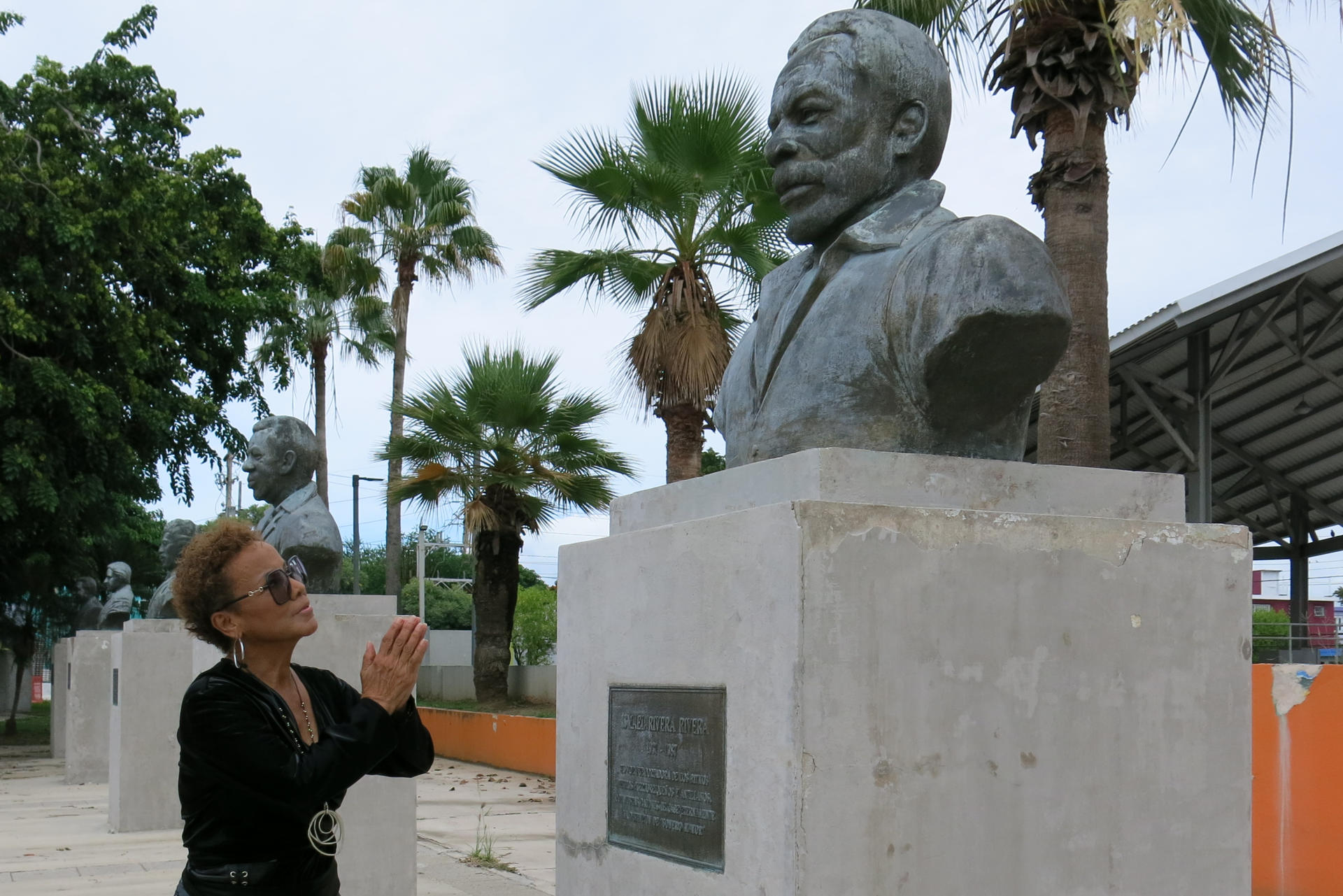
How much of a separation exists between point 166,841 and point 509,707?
8464 millimetres

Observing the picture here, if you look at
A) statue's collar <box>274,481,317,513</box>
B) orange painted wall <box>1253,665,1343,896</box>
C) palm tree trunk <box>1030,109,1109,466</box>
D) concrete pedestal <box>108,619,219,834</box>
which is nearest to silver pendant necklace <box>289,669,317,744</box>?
statue's collar <box>274,481,317,513</box>

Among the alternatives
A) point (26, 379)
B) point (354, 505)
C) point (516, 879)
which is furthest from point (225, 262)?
point (354, 505)

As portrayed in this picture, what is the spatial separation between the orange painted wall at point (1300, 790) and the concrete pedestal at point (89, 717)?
39.8 feet

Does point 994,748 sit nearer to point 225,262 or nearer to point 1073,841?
point 1073,841

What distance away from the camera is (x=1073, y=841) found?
304cm

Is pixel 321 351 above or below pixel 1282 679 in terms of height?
above

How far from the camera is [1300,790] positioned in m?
7.45

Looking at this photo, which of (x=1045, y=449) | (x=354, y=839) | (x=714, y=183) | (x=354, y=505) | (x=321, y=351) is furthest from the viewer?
(x=354, y=505)

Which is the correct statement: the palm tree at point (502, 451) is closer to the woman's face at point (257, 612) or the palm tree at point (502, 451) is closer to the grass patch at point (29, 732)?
the grass patch at point (29, 732)

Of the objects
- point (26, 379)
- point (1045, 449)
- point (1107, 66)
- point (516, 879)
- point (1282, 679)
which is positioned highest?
point (1107, 66)

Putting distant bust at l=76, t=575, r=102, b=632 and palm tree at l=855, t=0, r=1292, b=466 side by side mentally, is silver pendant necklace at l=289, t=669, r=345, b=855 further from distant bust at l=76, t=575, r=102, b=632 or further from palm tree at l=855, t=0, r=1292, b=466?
distant bust at l=76, t=575, r=102, b=632

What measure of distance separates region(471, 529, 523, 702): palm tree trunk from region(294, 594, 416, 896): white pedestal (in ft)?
34.3

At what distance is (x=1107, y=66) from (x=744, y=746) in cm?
637

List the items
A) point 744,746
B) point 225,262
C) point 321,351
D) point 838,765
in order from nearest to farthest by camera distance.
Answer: point 838,765 → point 744,746 → point 225,262 → point 321,351
